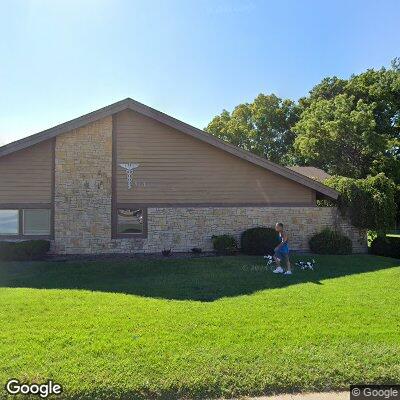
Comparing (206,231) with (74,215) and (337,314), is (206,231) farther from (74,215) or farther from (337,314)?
(337,314)

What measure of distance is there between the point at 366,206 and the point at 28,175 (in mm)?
13439

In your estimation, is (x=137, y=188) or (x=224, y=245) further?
(x=137, y=188)

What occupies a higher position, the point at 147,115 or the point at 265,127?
the point at 265,127

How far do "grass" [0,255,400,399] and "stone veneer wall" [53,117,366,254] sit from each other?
499 centimetres

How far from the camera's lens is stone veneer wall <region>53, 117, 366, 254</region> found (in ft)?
53.5

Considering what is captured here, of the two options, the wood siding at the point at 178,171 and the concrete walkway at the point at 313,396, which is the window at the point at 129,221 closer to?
the wood siding at the point at 178,171

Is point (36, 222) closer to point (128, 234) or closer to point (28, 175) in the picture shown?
point (28, 175)

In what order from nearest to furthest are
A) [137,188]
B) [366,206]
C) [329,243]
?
1. [137,188]
2. [329,243]
3. [366,206]

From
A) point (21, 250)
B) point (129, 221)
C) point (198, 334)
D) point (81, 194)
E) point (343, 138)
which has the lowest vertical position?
point (198, 334)

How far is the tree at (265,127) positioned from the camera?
4825cm

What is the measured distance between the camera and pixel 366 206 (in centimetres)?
1773

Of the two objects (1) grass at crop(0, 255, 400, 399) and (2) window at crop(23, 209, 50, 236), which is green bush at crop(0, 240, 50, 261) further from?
(1) grass at crop(0, 255, 400, 399)

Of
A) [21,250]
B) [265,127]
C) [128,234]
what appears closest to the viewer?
[21,250]

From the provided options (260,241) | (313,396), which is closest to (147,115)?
(260,241)
